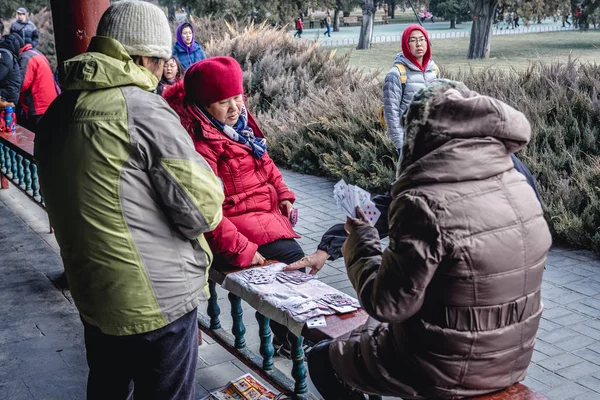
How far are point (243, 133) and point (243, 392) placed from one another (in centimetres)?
132

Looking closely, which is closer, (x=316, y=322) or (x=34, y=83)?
(x=316, y=322)

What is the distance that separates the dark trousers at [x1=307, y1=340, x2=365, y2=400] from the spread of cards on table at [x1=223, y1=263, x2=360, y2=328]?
167mm

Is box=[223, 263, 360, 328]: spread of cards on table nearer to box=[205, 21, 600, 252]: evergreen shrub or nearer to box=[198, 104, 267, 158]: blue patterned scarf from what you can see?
box=[198, 104, 267, 158]: blue patterned scarf

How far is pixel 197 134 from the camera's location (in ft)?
11.8

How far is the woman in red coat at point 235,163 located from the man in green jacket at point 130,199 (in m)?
0.88

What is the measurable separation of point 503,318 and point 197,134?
1.96 meters

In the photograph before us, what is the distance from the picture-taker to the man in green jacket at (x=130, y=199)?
2.36 meters

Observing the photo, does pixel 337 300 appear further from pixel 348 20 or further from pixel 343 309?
pixel 348 20

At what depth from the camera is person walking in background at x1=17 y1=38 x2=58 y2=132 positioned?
26.8ft

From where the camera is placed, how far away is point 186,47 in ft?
35.8

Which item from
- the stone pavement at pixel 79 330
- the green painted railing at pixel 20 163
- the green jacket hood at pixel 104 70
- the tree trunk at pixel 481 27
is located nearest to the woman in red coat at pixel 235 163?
the stone pavement at pixel 79 330

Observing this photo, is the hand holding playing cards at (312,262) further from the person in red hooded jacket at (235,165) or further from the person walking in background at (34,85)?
the person walking in background at (34,85)

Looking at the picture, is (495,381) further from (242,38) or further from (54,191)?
(242,38)

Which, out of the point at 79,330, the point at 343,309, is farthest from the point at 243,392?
the point at 79,330
